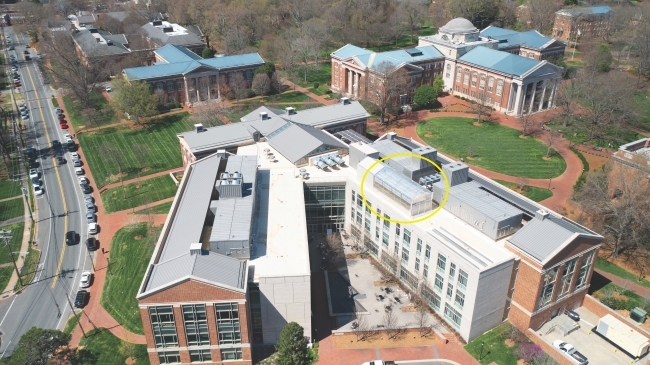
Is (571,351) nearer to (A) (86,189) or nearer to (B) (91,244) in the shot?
(B) (91,244)

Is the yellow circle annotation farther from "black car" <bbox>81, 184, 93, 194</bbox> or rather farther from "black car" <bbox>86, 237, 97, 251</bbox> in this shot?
"black car" <bbox>81, 184, 93, 194</bbox>

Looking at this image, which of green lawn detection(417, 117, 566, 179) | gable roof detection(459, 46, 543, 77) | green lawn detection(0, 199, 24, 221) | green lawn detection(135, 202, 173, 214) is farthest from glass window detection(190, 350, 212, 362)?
gable roof detection(459, 46, 543, 77)

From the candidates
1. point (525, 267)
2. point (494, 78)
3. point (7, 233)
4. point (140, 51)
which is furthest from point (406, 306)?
point (140, 51)

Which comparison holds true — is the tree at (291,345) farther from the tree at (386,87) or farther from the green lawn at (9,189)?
the tree at (386,87)

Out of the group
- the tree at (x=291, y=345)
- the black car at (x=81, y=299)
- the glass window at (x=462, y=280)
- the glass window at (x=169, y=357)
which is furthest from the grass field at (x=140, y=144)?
the glass window at (x=462, y=280)

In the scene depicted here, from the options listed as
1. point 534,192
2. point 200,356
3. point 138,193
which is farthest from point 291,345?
point 534,192
